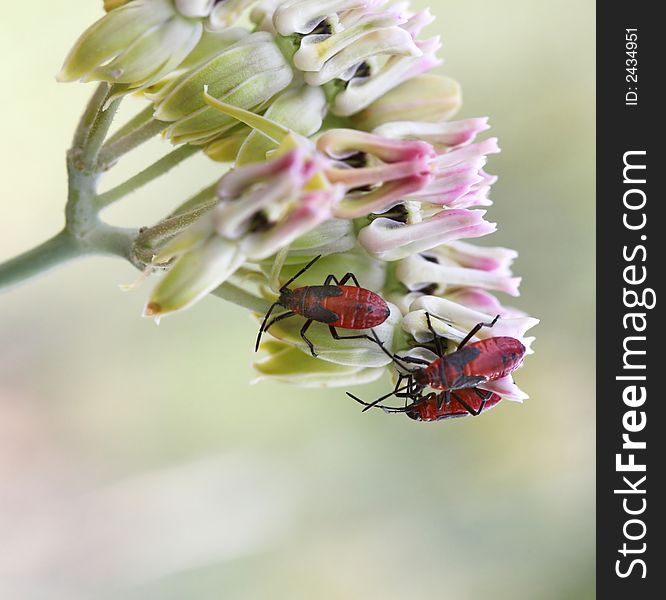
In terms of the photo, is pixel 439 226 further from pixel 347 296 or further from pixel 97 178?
pixel 97 178

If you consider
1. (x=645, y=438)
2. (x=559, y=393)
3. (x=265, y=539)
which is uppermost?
(x=559, y=393)

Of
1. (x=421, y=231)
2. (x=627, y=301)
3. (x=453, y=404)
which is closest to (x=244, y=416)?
(x=627, y=301)

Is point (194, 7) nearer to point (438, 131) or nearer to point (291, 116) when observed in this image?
point (291, 116)

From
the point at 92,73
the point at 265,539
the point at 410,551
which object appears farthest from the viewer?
the point at 410,551

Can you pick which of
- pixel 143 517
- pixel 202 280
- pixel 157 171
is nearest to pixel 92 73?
pixel 157 171

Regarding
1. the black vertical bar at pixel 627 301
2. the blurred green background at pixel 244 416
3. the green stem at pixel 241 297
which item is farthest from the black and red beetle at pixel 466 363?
the blurred green background at pixel 244 416

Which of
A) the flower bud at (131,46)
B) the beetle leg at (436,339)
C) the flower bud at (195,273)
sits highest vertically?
the flower bud at (131,46)

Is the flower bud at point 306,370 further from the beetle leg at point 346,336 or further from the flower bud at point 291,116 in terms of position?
the flower bud at point 291,116

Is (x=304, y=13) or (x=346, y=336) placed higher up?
(x=304, y=13)
